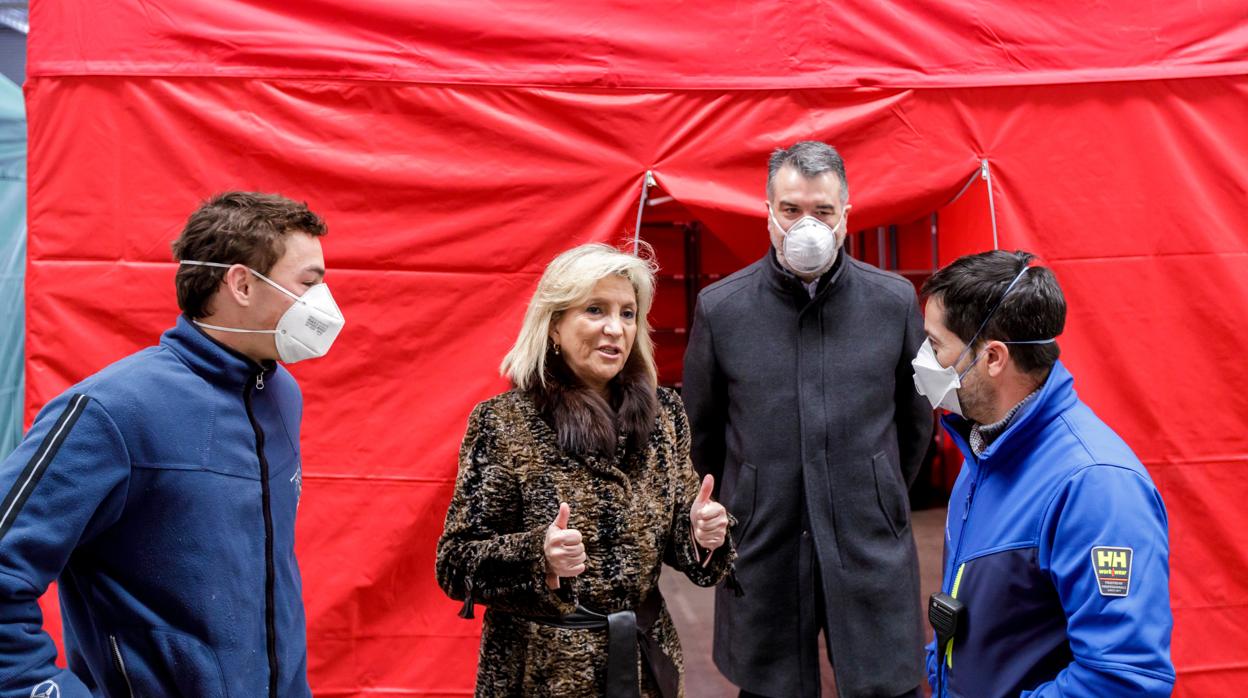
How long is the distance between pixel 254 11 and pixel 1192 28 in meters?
3.02

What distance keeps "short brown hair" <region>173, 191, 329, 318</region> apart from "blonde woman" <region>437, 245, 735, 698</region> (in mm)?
498

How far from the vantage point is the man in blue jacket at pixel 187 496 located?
4.35ft

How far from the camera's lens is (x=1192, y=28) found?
3113 millimetres

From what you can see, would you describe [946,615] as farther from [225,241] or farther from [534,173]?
[534,173]

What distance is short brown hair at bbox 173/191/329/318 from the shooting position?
5.40 ft

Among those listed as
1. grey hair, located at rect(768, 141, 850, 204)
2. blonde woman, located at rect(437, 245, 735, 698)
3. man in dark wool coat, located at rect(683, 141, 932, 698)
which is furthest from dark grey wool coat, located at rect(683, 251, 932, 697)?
blonde woman, located at rect(437, 245, 735, 698)

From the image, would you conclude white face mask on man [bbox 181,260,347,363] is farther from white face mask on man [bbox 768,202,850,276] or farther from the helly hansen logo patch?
the helly hansen logo patch

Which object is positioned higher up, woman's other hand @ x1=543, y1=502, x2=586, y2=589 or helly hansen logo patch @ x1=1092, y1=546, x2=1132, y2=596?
helly hansen logo patch @ x1=1092, y1=546, x2=1132, y2=596

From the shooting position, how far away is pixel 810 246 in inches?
93.0

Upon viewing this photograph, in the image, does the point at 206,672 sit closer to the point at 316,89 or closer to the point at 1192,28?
the point at 316,89

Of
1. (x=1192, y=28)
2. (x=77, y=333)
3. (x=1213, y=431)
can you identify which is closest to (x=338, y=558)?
(x=77, y=333)

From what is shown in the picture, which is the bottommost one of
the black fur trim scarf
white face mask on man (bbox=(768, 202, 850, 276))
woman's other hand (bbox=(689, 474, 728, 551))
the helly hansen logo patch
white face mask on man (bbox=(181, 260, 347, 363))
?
woman's other hand (bbox=(689, 474, 728, 551))

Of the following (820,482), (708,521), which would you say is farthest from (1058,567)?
(820,482)

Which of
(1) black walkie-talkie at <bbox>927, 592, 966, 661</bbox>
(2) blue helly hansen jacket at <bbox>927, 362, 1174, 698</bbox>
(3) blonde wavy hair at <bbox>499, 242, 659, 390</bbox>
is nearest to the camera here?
(2) blue helly hansen jacket at <bbox>927, 362, 1174, 698</bbox>
